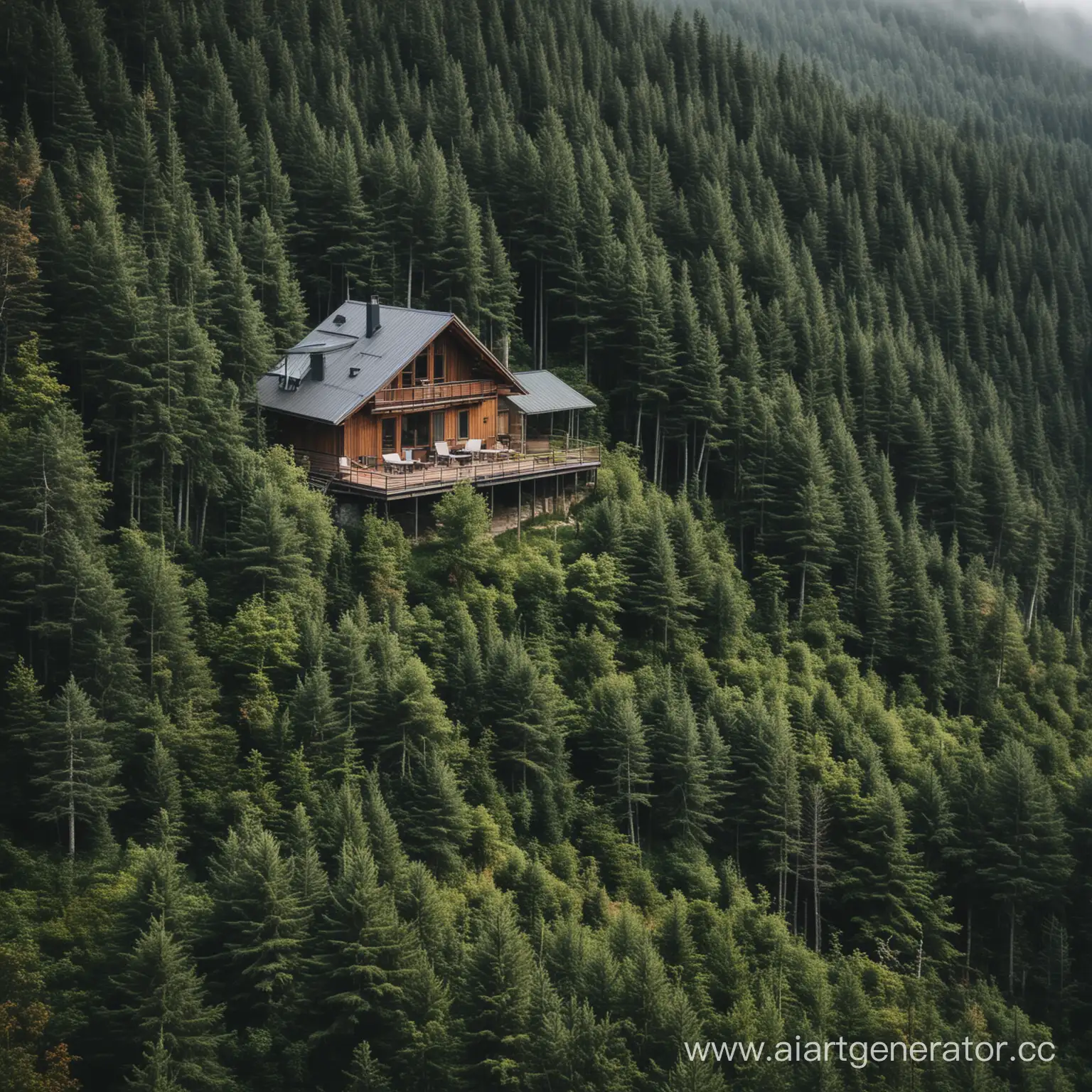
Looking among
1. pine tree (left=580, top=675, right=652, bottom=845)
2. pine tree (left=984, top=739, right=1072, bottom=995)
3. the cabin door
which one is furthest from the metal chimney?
pine tree (left=984, top=739, right=1072, bottom=995)

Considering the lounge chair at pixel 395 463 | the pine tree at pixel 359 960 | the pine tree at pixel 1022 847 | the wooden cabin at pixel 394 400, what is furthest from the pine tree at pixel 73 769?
the pine tree at pixel 1022 847

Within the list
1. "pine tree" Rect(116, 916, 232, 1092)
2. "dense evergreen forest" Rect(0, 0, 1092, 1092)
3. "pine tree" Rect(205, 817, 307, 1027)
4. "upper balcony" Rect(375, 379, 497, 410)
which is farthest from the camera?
"upper balcony" Rect(375, 379, 497, 410)

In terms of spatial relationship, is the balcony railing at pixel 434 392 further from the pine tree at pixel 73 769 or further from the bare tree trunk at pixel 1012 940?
the bare tree trunk at pixel 1012 940

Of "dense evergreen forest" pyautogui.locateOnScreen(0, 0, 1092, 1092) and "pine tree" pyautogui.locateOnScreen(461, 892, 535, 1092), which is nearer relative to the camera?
"pine tree" pyautogui.locateOnScreen(461, 892, 535, 1092)

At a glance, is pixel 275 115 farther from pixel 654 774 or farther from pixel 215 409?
pixel 654 774

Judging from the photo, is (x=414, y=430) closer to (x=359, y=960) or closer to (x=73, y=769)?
(x=73, y=769)

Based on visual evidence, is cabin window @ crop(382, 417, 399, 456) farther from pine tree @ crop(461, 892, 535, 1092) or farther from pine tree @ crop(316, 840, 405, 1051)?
pine tree @ crop(461, 892, 535, 1092)

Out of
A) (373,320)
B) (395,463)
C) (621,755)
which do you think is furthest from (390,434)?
(621,755)
